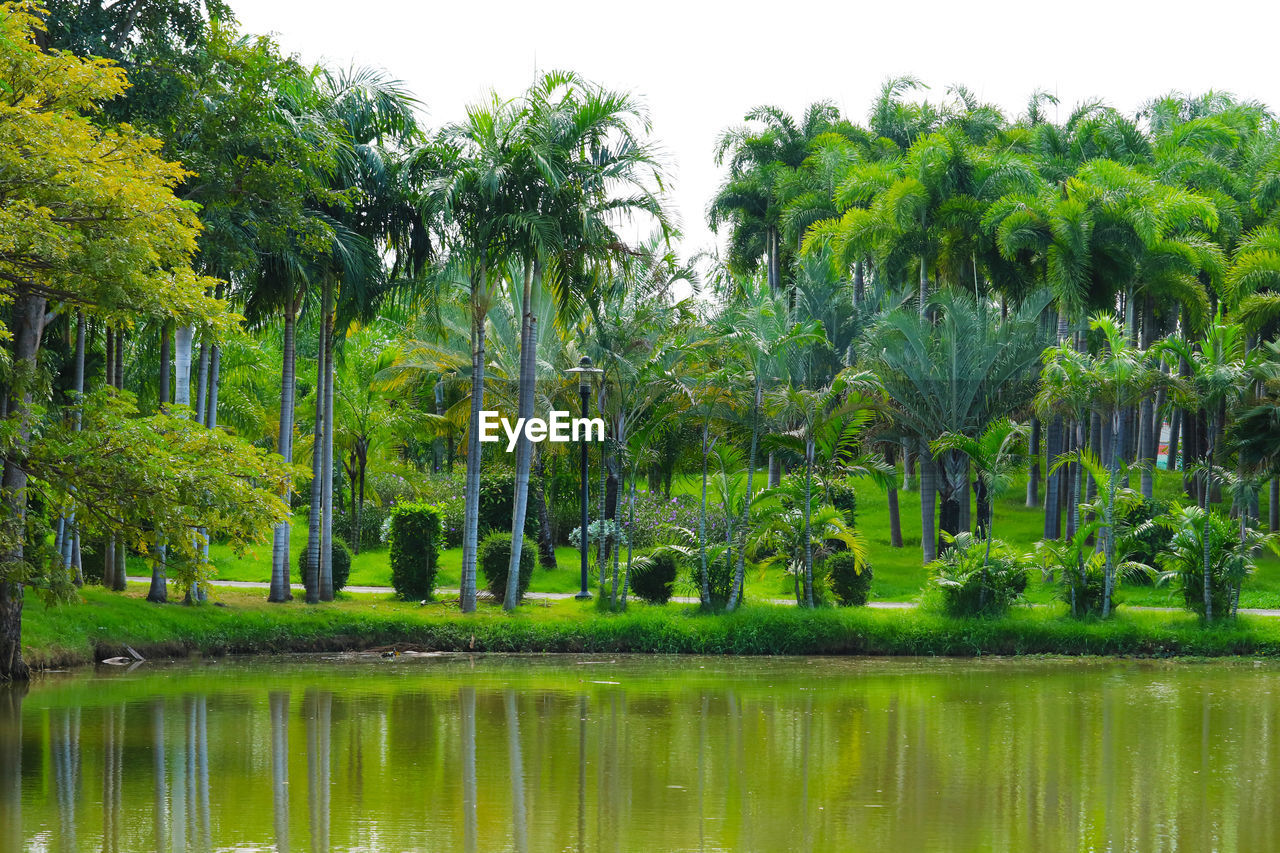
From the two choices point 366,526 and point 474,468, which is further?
point 366,526

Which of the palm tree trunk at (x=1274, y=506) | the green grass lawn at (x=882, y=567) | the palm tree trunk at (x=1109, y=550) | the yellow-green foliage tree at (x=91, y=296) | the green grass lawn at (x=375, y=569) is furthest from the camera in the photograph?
the palm tree trunk at (x=1274, y=506)

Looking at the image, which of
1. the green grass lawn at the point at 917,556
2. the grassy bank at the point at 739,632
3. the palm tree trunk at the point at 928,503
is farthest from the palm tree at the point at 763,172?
the grassy bank at the point at 739,632

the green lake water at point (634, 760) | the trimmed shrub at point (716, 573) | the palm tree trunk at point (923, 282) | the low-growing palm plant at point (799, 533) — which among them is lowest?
the green lake water at point (634, 760)

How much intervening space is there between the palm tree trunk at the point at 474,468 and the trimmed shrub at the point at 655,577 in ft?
10.1

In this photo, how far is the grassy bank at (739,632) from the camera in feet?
72.0

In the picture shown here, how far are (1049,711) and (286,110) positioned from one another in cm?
1522

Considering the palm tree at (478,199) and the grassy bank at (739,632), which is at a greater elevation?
the palm tree at (478,199)

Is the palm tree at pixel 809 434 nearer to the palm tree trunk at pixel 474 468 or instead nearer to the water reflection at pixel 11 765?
the palm tree trunk at pixel 474 468

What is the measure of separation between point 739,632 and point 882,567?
13386 millimetres

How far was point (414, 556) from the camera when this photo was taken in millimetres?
25719

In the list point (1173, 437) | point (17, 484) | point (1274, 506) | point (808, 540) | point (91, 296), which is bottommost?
point (808, 540)

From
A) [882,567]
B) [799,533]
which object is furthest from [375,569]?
[882,567]

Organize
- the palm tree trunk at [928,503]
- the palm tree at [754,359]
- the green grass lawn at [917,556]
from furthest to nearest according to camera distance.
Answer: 1. the palm tree trunk at [928,503]
2. the green grass lawn at [917,556]
3. the palm tree at [754,359]

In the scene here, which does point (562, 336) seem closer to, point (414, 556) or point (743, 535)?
point (414, 556)
